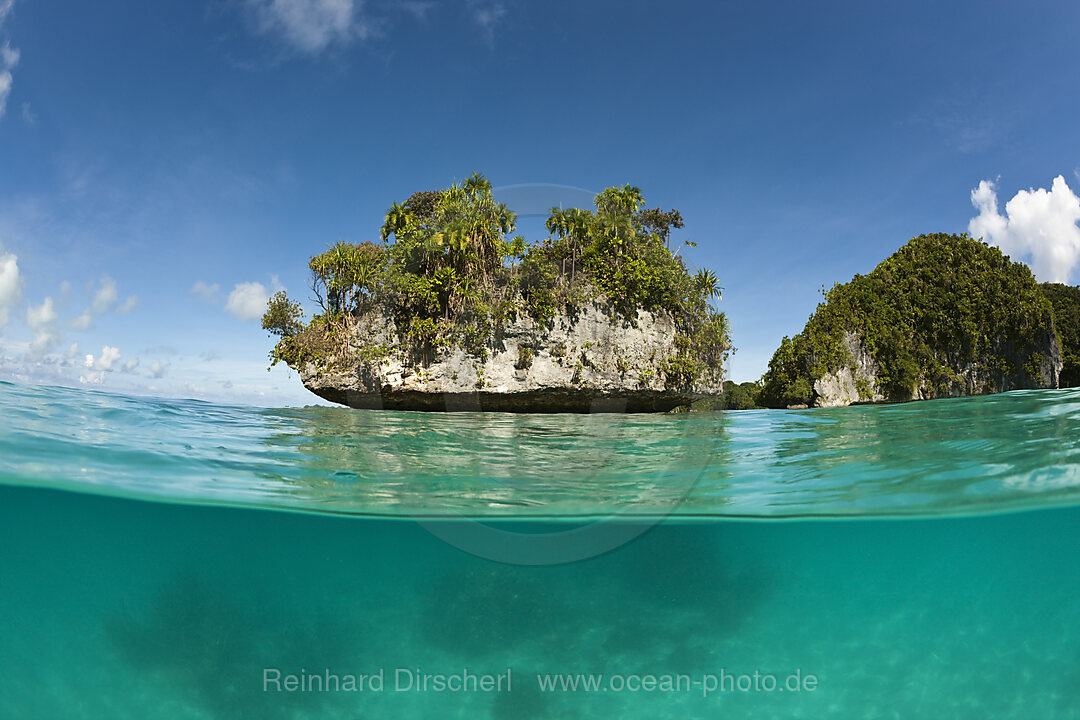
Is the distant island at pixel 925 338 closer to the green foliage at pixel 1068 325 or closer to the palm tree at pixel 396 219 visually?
the green foliage at pixel 1068 325

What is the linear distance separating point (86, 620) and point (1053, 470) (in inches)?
807

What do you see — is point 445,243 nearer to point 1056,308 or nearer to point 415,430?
point 415,430

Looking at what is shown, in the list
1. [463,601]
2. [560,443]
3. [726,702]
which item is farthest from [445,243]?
[726,702]

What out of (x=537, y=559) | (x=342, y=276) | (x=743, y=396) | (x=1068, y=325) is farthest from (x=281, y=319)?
(x=1068, y=325)

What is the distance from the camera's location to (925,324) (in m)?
37.0

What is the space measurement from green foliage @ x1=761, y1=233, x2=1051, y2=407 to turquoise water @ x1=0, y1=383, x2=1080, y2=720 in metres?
21.3

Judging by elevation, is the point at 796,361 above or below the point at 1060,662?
above

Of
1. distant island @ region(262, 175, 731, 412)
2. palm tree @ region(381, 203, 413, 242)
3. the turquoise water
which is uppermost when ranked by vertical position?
palm tree @ region(381, 203, 413, 242)

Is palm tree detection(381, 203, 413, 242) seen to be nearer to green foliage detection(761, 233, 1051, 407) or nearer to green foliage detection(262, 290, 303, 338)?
green foliage detection(262, 290, 303, 338)

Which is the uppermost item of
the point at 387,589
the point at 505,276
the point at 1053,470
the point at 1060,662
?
the point at 505,276

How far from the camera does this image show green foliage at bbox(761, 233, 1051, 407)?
115 feet

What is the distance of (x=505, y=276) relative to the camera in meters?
22.6

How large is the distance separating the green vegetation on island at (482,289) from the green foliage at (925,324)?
14.5 meters

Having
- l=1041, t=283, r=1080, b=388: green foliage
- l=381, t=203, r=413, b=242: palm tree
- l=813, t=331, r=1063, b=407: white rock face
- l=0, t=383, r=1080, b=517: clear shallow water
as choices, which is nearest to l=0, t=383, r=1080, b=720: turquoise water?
l=0, t=383, r=1080, b=517: clear shallow water
